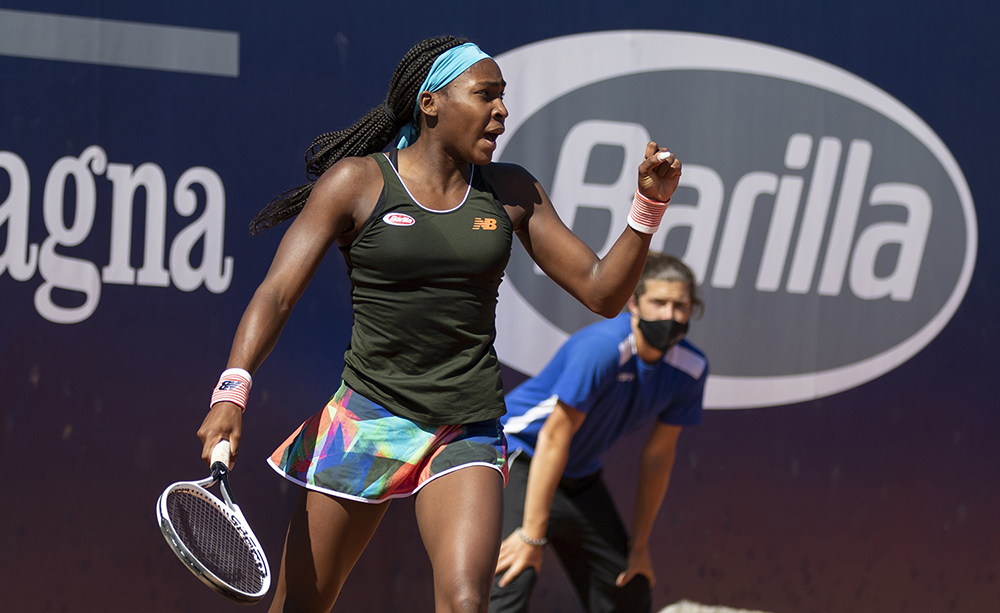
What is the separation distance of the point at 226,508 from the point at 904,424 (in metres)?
3.26

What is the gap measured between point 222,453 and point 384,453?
442mm

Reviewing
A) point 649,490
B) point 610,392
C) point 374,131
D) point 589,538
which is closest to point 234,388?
point 374,131

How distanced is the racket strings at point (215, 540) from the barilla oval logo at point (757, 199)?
204cm

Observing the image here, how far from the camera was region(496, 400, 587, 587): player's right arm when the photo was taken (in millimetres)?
3154

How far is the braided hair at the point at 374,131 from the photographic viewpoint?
2361 mm

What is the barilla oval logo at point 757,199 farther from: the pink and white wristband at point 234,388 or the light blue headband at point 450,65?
the pink and white wristband at point 234,388

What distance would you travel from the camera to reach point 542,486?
3152mm

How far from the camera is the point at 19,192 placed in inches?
136

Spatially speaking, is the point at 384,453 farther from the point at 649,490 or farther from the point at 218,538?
the point at 649,490

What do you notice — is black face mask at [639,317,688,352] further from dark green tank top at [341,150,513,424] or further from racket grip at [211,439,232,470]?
racket grip at [211,439,232,470]

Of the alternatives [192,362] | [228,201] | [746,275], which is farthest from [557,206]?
[192,362]

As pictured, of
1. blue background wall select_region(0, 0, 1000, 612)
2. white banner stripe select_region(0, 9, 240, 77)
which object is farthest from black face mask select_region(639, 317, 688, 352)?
white banner stripe select_region(0, 9, 240, 77)

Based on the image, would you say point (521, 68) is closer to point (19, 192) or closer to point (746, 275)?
point (746, 275)

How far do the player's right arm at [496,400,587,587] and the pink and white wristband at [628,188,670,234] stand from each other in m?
1.13
